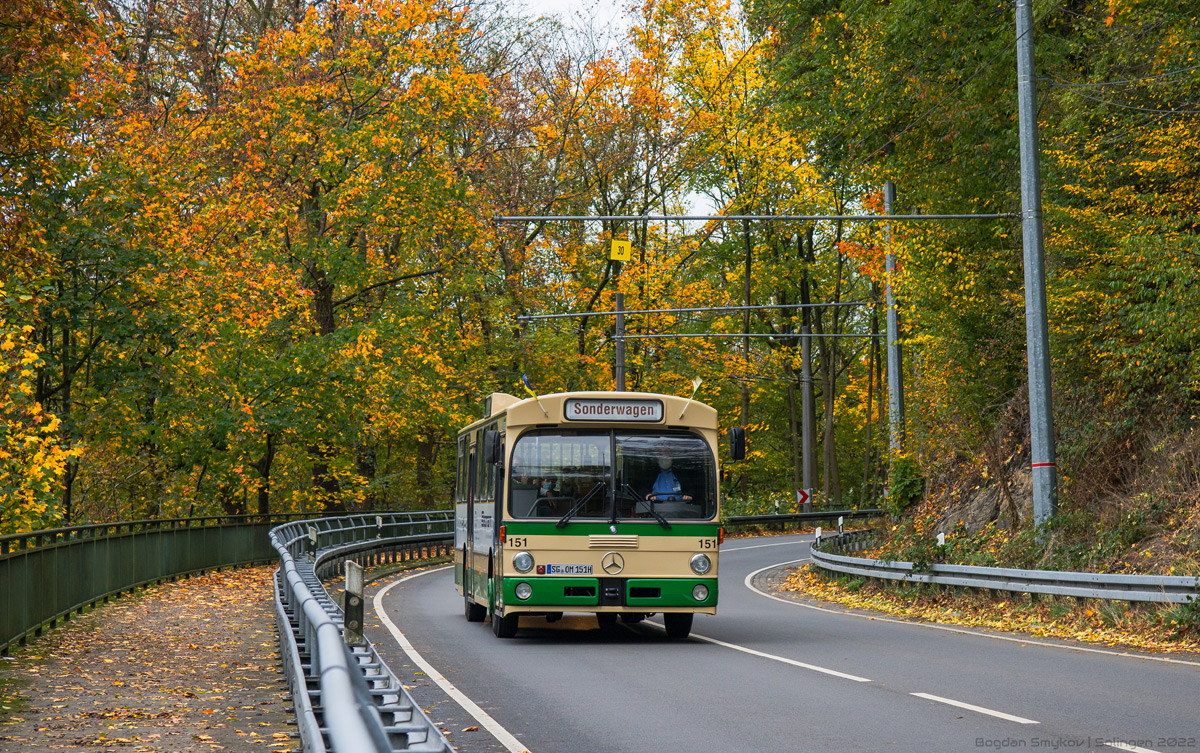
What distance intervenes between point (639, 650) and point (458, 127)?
95.3 feet

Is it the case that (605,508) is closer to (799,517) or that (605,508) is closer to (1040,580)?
(1040,580)

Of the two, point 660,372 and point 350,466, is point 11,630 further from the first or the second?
point 660,372

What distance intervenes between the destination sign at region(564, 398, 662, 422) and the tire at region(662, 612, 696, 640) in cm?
256

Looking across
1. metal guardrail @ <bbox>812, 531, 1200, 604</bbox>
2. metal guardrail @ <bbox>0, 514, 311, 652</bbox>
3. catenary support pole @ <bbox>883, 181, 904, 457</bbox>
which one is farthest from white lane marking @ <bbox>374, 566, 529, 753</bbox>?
catenary support pole @ <bbox>883, 181, 904, 457</bbox>

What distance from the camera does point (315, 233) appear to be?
1527 inches

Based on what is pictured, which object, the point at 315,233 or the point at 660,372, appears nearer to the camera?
the point at 315,233

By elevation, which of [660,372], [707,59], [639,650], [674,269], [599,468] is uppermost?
[707,59]

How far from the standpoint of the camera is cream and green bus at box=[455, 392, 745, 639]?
1566 cm

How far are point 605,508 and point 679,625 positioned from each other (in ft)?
6.41

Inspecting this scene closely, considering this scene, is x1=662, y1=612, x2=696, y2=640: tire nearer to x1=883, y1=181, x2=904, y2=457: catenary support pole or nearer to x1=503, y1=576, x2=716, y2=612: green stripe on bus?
x1=503, y1=576, x2=716, y2=612: green stripe on bus

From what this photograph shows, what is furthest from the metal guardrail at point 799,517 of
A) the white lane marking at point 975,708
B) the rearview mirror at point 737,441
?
the white lane marking at point 975,708

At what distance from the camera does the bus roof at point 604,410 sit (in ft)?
53.1

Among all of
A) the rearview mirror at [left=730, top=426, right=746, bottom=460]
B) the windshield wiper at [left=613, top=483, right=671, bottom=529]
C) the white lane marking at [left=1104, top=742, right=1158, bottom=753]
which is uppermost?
the rearview mirror at [left=730, top=426, right=746, bottom=460]

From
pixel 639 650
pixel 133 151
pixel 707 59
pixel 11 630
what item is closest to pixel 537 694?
pixel 639 650
